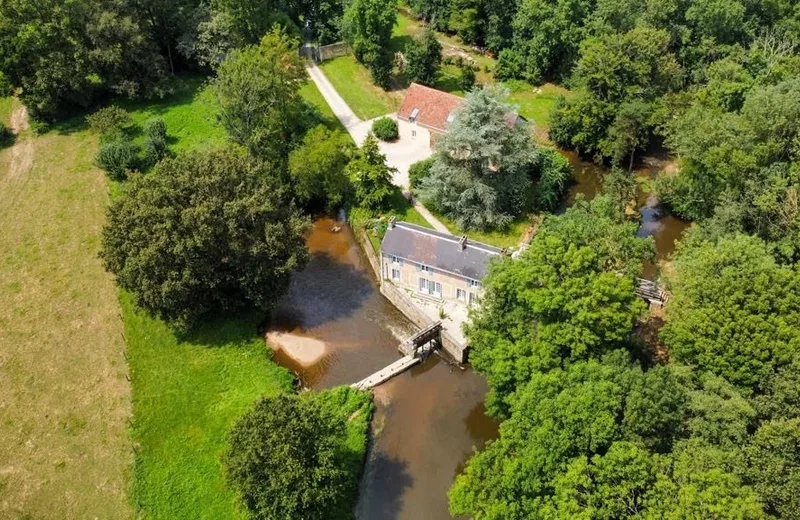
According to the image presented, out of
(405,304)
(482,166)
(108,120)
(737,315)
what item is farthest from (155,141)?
(737,315)

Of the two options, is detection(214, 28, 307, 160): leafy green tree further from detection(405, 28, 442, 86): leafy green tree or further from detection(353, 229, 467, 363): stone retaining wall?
detection(405, 28, 442, 86): leafy green tree

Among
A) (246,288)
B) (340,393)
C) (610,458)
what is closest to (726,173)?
(610,458)

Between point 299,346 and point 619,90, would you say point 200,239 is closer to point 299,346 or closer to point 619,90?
point 299,346

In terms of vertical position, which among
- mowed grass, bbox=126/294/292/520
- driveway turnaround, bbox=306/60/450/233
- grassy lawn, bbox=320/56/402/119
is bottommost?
mowed grass, bbox=126/294/292/520

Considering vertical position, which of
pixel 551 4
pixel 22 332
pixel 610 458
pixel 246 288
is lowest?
pixel 22 332

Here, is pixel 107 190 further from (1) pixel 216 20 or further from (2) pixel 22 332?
(1) pixel 216 20

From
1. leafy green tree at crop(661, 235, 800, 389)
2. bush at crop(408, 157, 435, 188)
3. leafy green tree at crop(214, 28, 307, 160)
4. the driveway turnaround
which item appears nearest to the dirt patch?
leafy green tree at crop(214, 28, 307, 160)
